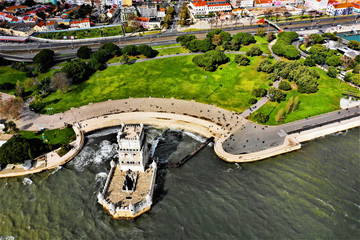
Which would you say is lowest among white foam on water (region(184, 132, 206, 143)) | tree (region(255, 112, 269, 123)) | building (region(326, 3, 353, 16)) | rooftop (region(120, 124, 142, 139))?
white foam on water (region(184, 132, 206, 143))

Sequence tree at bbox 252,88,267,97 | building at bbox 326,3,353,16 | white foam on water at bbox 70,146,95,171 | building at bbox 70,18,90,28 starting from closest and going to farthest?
1. white foam on water at bbox 70,146,95,171
2. tree at bbox 252,88,267,97
3. building at bbox 70,18,90,28
4. building at bbox 326,3,353,16

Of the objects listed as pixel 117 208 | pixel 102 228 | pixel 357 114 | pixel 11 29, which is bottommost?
pixel 102 228

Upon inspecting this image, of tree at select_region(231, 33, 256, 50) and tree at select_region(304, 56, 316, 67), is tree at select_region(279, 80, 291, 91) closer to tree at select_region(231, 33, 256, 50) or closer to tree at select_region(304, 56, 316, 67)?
tree at select_region(304, 56, 316, 67)

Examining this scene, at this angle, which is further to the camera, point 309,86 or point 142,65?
point 142,65

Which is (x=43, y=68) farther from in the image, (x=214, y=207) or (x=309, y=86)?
(x=309, y=86)

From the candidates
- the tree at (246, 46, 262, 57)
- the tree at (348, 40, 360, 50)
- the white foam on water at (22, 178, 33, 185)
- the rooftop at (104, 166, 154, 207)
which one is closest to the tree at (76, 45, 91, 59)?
the white foam on water at (22, 178, 33, 185)

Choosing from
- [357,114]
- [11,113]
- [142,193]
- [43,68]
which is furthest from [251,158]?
[43,68]
